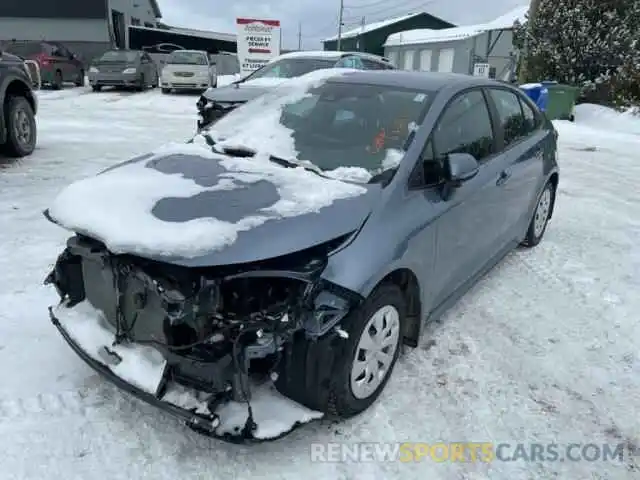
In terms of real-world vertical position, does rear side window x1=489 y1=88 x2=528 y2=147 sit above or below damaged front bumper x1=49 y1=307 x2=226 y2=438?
above

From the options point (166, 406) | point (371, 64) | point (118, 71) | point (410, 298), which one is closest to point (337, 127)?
point (410, 298)

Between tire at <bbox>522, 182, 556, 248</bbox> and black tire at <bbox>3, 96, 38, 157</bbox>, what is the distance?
6596 millimetres

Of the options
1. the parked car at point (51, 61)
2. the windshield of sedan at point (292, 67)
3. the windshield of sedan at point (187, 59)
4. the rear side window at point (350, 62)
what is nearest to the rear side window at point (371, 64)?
the rear side window at point (350, 62)

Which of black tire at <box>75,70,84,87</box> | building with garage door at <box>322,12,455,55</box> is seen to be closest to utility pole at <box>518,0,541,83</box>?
black tire at <box>75,70,84,87</box>

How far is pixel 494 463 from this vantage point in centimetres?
254

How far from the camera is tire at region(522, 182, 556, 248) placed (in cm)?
500

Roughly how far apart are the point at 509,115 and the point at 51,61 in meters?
17.9

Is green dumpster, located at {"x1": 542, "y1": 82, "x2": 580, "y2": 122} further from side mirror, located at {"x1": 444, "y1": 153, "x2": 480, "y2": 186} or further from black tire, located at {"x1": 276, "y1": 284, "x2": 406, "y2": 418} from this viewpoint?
black tire, located at {"x1": 276, "y1": 284, "x2": 406, "y2": 418}

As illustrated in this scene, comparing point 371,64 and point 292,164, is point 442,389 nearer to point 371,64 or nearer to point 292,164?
point 292,164

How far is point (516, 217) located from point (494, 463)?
7.57 ft

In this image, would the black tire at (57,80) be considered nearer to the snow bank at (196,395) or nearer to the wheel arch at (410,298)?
the snow bank at (196,395)

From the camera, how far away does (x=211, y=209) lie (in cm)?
249

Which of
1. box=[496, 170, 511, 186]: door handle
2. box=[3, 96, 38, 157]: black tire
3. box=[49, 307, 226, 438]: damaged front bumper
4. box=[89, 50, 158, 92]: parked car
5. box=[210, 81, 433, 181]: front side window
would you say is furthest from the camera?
box=[89, 50, 158, 92]: parked car

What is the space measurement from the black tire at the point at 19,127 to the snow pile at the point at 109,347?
5639 millimetres
